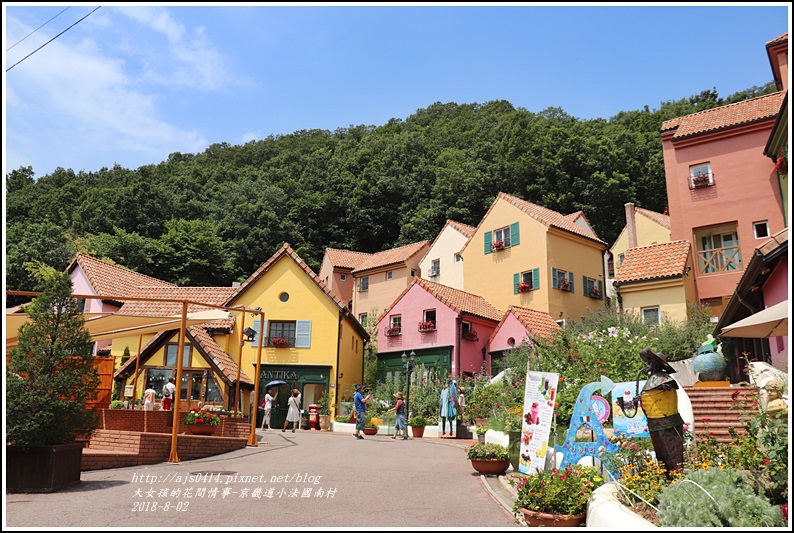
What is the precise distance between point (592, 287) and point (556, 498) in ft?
96.5


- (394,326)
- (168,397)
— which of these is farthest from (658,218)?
(168,397)

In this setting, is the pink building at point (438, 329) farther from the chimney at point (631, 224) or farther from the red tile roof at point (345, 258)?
the red tile roof at point (345, 258)

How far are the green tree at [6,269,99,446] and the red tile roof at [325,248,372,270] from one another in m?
39.1

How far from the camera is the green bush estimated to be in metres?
4.93

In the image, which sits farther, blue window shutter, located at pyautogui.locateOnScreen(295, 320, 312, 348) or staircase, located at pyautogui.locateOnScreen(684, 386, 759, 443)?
blue window shutter, located at pyautogui.locateOnScreen(295, 320, 312, 348)

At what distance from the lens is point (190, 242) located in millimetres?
52844

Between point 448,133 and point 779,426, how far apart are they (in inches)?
2343

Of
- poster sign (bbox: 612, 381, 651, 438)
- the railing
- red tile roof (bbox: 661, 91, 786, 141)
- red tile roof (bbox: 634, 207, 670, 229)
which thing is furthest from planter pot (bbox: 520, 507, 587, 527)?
red tile roof (bbox: 634, 207, 670, 229)

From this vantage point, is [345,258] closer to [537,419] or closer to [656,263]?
[656,263]

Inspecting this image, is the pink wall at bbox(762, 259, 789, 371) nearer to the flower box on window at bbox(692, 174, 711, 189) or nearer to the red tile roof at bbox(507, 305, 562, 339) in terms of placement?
the flower box on window at bbox(692, 174, 711, 189)

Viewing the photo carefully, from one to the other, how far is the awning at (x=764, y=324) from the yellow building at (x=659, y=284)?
510 inches

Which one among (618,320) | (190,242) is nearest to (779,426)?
(618,320)

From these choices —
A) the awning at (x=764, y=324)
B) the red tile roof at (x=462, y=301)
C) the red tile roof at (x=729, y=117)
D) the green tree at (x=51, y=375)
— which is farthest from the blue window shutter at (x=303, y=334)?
the awning at (x=764, y=324)

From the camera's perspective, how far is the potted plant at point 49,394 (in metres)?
9.19
